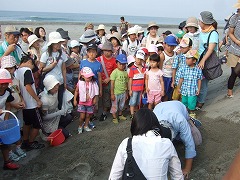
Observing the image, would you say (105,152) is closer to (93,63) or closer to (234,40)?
(93,63)

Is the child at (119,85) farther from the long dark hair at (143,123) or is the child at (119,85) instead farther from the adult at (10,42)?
the long dark hair at (143,123)

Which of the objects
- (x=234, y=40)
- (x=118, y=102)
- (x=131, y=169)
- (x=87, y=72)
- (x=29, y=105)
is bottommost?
(x=118, y=102)

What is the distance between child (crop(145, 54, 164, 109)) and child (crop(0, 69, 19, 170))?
2440 millimetres

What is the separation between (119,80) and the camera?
17.5 ft

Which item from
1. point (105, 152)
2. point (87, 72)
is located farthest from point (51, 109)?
point (105, 152)

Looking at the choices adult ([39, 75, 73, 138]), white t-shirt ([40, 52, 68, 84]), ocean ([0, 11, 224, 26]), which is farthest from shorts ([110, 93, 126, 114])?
ocean ([0, 11, 224, 26])

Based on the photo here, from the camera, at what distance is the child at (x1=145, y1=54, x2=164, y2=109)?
16.9ft

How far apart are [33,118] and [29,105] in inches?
10.0

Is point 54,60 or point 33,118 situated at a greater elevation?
point 54,60

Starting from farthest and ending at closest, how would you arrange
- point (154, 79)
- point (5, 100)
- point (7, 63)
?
point (154, 79)
point (7, 63)
point (5, 100)

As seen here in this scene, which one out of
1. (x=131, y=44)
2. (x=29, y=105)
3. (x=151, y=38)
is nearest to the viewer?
(x=29, y=105)

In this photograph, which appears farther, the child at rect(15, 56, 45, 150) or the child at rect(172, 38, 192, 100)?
the child at rect(172, 38, 192, 100)

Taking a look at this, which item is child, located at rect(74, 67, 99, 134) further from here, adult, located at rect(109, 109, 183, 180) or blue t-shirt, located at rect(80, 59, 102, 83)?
adult, located at rect(109, 109, 183, 180)

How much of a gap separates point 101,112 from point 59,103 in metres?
1.40
